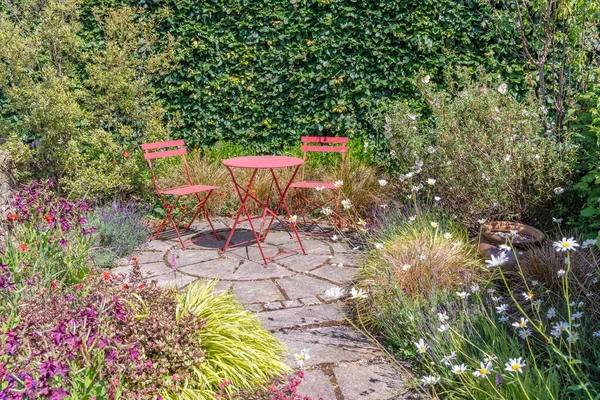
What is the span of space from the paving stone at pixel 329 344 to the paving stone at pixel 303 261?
4.02 ft

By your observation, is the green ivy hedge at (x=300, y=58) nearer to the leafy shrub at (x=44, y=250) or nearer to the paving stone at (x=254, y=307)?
the leafy shrub at (x=44, y=250)

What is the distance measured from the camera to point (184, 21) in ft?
22.5

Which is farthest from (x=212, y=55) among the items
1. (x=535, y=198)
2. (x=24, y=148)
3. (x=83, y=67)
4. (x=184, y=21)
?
(x=535, y=198)

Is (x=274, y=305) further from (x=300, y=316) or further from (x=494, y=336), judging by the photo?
(x=494, y=336)

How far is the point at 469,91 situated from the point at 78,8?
450 cm

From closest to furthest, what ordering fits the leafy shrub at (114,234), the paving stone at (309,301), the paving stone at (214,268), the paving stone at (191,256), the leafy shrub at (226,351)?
the leafy shrub at (226,351), the paving stone at (309,301), the paving stone at (214,268), the leafy shrub at (114,234), the paving stone at (191,256)

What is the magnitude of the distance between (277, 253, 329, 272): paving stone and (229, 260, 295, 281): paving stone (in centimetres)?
9

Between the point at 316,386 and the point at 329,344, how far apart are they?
502mm

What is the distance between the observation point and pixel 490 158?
4.68 metres

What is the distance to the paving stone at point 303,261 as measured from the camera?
15.8 ft

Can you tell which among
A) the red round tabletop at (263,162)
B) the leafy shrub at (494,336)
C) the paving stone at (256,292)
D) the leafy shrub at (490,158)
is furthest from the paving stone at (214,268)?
the leafy shrub at (490,158)

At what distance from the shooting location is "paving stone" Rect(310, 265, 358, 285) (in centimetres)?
445

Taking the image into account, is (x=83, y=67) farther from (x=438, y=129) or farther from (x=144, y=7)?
(x=438, y=129)

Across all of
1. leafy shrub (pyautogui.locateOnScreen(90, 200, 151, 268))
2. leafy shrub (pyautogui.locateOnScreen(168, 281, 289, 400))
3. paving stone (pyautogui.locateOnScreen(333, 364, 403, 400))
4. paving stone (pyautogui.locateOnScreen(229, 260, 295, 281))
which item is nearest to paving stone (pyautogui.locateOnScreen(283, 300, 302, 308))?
paving stone (pyautogui.locateOnScreen(229, 260, 295, 281))
